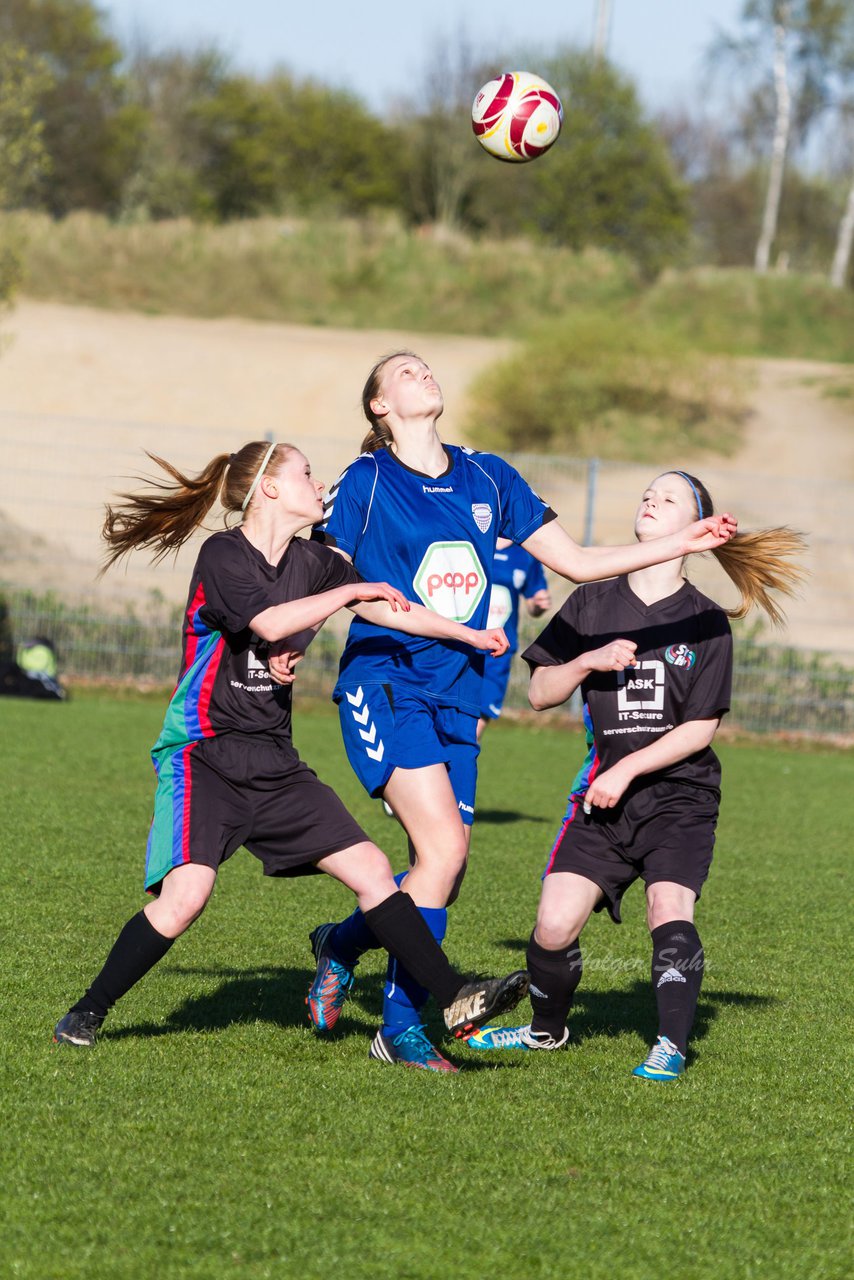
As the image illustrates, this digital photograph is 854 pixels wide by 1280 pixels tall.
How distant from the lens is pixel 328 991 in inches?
177

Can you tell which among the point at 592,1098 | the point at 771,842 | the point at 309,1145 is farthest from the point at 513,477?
the point at 771,842

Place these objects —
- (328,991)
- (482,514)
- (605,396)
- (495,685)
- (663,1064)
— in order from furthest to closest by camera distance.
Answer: (605,396) < (495,685) < (482,514) < (328,991) < (663,1064)

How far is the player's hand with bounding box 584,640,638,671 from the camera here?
4164 millimetres

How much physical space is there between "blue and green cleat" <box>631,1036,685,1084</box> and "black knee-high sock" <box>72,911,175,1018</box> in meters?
1.39

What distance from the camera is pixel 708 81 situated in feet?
150

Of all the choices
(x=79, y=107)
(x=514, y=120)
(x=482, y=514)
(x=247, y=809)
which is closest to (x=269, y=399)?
(x=514, y=120)

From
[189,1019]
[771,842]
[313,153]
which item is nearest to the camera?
[189,1019]

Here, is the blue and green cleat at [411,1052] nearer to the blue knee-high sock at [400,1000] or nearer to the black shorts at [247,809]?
the blue knee-high sock at [400,1000]

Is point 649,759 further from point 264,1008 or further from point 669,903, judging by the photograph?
point 264,1008

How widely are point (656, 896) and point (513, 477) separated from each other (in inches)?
56.5

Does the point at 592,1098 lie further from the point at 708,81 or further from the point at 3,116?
the point at 708,81

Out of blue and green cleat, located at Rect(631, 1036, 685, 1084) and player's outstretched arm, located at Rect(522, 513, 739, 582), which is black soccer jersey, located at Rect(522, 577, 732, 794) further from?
blue and green cleat, located at Rect(631, 1036, 685, 1084)

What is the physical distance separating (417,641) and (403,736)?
0.31 m

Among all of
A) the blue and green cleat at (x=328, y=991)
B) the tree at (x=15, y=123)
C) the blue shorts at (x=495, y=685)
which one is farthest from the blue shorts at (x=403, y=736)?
the tree at (x=15, y=123)
